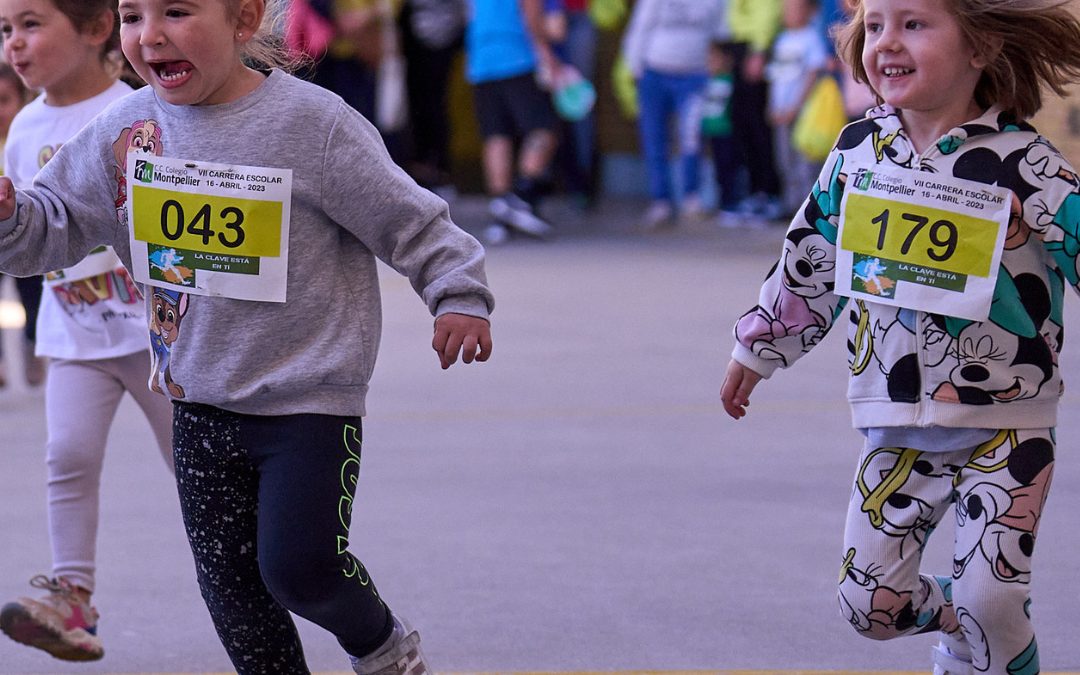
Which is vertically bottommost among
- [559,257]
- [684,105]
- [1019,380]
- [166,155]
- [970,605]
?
[559,257]

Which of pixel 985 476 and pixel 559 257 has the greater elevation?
pixel 985 476

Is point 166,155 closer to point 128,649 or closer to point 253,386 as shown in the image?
point 253,386

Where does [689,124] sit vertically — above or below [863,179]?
below

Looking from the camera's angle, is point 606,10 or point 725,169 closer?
point 725,169

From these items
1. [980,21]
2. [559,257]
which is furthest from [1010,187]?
[559,257]

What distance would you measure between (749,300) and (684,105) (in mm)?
3431

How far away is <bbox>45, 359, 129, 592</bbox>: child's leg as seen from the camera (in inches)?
125

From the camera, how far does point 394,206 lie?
8.03ft

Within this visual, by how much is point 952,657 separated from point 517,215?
761 cm

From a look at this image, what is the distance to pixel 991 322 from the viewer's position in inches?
95.3

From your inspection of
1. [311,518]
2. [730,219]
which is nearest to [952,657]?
[311,518]

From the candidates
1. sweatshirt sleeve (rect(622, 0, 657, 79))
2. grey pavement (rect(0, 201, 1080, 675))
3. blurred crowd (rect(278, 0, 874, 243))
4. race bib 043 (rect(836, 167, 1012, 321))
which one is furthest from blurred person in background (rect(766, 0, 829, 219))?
race bib 043 (rect(836, 167, 1012, 321))

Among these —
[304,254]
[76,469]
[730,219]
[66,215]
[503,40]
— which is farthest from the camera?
[730,219]

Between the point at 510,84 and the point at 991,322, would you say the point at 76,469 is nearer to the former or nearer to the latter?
the point at 991,322
